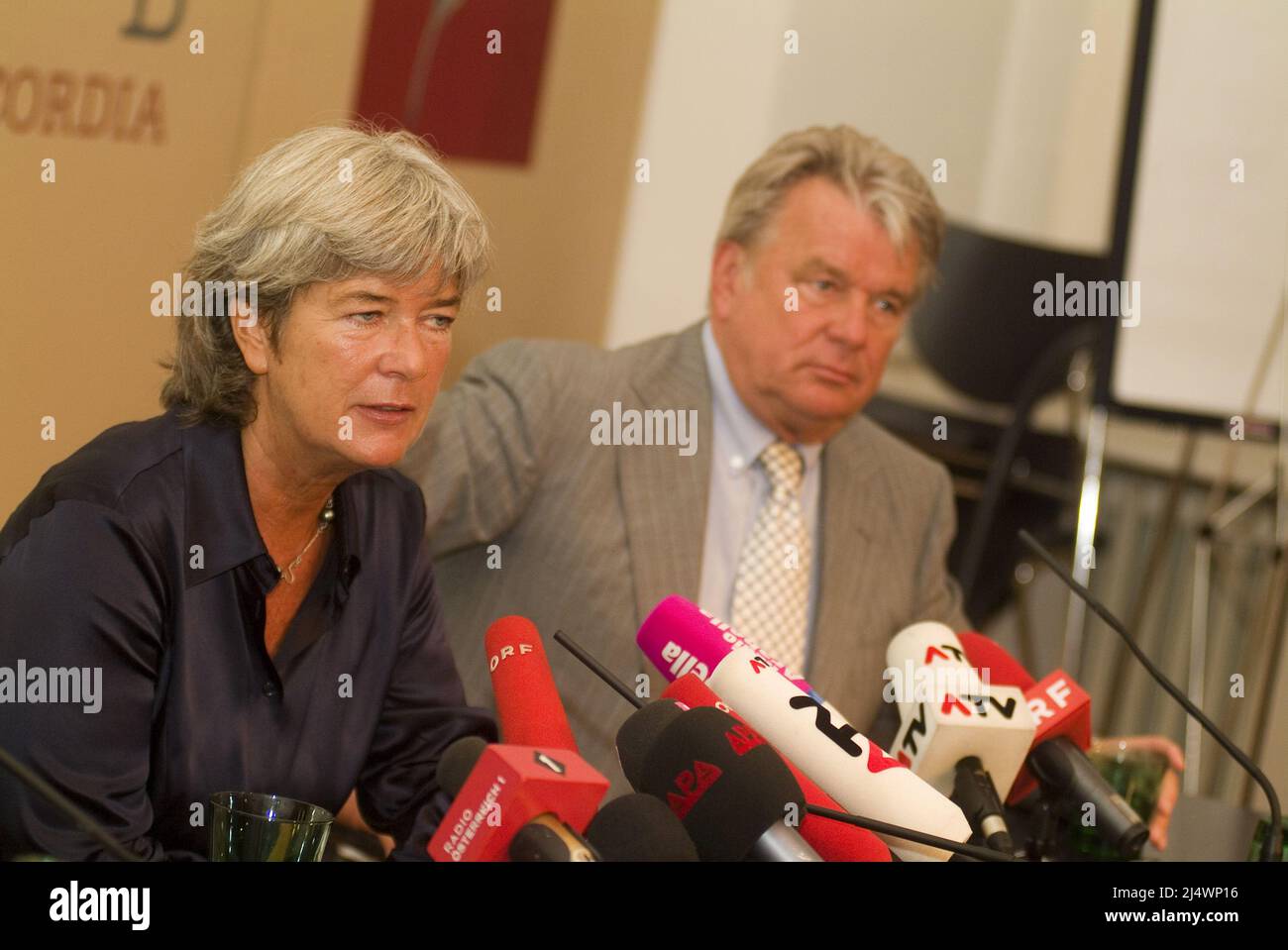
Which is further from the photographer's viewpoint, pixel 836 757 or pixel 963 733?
pixel 963 733

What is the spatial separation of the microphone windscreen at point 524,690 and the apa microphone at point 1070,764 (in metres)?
0.54

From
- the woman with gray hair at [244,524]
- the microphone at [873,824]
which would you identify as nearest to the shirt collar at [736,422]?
the woman with gray hair at [244,524]

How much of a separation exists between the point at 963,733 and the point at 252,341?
788 millimetres

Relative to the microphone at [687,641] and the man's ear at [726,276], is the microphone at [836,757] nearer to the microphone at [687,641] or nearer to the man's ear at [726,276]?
the microphone at [687,641]

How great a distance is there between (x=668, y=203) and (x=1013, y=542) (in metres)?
1.33

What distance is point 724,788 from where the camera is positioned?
1056 millimetres

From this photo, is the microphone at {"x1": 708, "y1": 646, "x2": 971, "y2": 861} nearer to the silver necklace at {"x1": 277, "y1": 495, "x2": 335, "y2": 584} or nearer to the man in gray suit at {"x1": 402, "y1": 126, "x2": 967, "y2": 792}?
the silver necklace at {"x1": 277, "y1": 495, "x2": 335, "y2": 584}

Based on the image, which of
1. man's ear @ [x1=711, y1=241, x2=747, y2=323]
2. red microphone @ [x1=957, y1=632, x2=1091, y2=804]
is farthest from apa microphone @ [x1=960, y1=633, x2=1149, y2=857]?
man's ear @ [x1=711, y1=241, x2=747, y2=323]

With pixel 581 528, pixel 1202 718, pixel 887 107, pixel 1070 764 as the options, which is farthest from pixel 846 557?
pixel 887 107

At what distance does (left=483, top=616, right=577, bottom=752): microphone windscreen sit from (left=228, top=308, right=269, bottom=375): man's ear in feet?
1.15

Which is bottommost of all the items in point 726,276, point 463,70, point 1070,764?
point 1070,764

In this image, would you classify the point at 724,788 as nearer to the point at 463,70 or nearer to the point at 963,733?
the point at 963,733

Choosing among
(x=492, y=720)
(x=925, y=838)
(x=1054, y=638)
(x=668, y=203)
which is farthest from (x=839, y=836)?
(x=1054, y=638)

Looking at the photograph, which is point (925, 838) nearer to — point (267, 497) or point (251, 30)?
point (267, 497)
